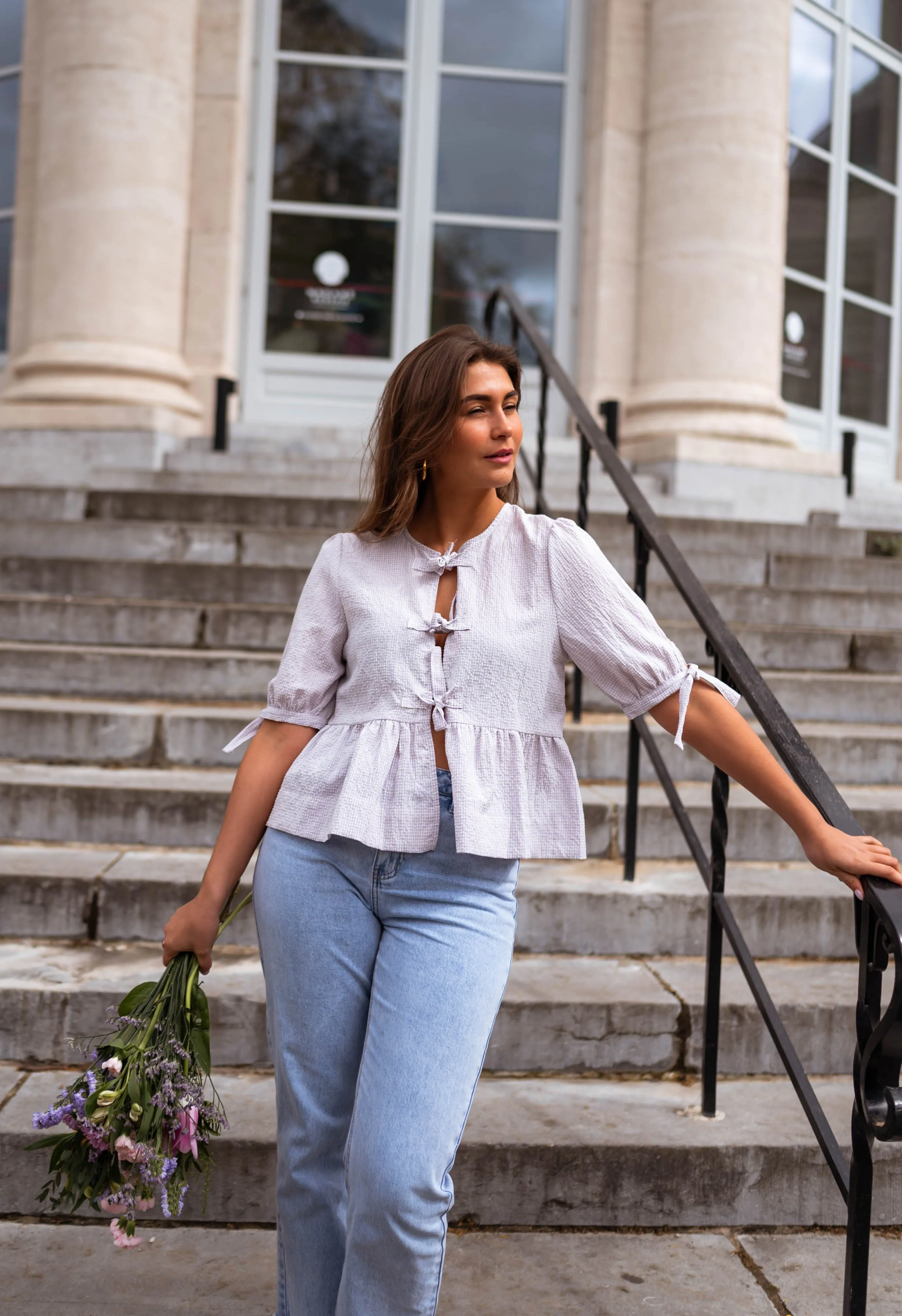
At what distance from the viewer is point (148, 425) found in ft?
24.0

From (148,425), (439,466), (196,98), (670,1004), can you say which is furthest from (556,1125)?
(196,98)

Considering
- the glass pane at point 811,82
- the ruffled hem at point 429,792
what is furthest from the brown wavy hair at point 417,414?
the glass pane at point 811,82

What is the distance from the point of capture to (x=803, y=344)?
9570 mm

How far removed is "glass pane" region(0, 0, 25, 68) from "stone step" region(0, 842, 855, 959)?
744 cm

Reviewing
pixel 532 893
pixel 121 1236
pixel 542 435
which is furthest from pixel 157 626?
pixel 121 1236

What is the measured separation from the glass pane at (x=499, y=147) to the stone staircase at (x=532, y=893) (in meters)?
3.85

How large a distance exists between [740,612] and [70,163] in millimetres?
4889

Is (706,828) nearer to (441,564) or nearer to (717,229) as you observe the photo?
(441,564)

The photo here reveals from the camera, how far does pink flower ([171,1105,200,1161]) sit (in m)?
1.85

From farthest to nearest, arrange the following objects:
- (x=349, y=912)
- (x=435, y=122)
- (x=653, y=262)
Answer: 1. (x=435, y=122)
2. (x=653, y=262)
3. (x=349, y=912)

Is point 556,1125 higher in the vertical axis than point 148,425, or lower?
lower

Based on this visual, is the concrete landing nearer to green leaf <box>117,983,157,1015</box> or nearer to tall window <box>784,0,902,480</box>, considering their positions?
green leaf <box>117,983,157,1015</box>

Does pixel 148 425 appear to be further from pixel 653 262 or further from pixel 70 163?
pixel 653 262

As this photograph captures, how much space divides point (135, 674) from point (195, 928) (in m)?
2.93
